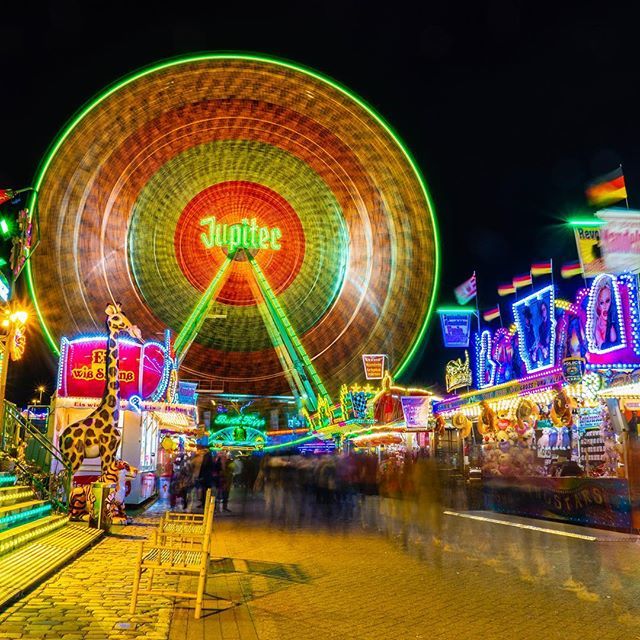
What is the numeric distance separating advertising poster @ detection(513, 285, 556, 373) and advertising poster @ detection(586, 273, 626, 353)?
6.12 feet

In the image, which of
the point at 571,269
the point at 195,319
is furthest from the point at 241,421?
the point at 571,269

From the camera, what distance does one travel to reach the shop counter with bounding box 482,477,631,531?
38.0 ft

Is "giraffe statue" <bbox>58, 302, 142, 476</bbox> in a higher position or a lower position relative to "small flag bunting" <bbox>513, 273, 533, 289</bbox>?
lower

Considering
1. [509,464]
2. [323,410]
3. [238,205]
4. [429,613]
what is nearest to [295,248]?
[238,205]

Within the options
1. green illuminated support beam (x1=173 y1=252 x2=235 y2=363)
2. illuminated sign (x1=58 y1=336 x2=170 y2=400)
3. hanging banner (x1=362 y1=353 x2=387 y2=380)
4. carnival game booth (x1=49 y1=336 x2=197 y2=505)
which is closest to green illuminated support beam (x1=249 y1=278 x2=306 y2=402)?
green illuminated support beam (x1=173 y1=252 x2=235 y2=363)

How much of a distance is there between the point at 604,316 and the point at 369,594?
27.2 feet

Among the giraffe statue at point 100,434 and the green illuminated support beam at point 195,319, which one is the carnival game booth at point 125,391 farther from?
the green illuminated support beam at point 195,319

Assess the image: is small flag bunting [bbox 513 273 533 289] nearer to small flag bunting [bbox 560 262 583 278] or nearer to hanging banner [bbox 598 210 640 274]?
small flag bunting [bbox 560 262 583 278]

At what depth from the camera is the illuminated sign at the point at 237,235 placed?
33.0 metres

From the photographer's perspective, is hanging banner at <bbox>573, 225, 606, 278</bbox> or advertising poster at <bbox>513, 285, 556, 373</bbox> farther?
advertising poster at <bbox>513, 285, 556, 373</bbox>

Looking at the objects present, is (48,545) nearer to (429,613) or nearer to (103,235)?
(429,613)

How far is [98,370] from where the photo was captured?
1800cm

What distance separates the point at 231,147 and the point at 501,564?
96.3 feet

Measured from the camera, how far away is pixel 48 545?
8.78 meters
